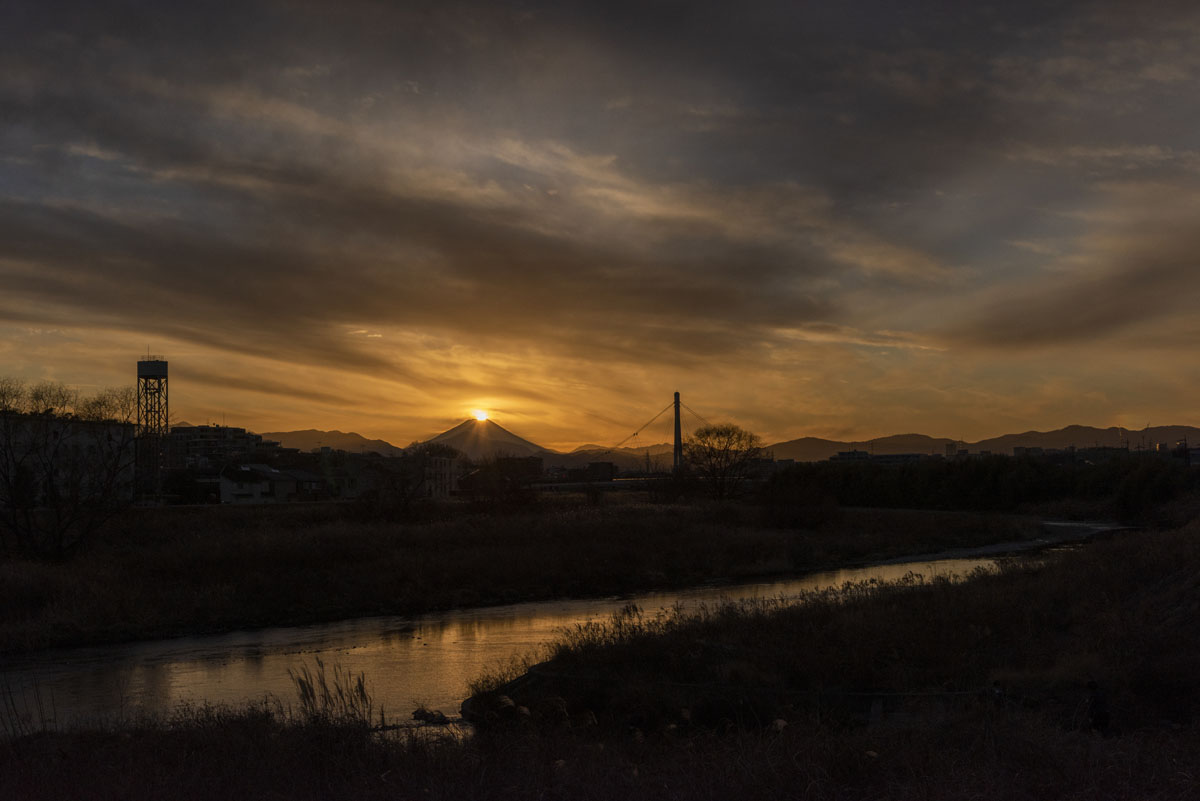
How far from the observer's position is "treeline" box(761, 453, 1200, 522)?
274ft

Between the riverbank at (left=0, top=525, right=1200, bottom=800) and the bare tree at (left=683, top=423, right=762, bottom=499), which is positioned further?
the bare tree at (left=683, top=423, right=762, bottom=499)

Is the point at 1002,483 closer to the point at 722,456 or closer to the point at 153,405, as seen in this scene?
the point at 722,456

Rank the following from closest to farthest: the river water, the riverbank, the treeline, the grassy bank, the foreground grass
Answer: the foreground grass < the riverbank < the river water < the grassy bank < the treeline

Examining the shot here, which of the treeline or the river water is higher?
the treeline

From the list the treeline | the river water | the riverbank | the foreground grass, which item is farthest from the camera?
the treeline

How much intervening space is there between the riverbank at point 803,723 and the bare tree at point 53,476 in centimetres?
2987

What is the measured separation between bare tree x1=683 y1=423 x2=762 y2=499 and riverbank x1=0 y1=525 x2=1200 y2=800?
69904mm

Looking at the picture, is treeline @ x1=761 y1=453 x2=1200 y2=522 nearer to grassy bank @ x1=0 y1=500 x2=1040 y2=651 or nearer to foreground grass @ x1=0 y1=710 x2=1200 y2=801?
grassy bank @ x1=0 y1=500 x2=1040 y2=651

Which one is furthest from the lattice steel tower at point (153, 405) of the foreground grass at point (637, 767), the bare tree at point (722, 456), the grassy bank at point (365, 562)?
the foreground grass at point (637, 767)

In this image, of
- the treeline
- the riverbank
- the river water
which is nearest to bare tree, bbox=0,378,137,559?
the river water

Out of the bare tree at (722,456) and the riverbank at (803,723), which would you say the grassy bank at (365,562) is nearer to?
the riverbank at (803,723)

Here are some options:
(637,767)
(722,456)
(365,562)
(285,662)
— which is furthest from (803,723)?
(722,456)

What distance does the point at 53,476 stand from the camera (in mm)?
43281

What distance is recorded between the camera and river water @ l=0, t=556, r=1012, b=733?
60.4ft
